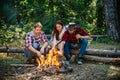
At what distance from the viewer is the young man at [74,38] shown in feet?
26.6

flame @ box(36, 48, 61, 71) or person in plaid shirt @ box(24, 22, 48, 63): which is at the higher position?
person in plaid shirt @ box(24, 22, 48, 63)

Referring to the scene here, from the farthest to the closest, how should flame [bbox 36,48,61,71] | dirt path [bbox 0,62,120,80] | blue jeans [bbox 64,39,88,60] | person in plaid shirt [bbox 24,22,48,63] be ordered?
blue jeans [bbox 64,39,88,60]
person in plaid shirt [bbox 24,22,48,63]
flame [bbox 36,48,61,71]
dirt path [bbox 0,62,120,80]

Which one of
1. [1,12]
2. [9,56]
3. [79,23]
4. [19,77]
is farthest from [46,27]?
[1,12]

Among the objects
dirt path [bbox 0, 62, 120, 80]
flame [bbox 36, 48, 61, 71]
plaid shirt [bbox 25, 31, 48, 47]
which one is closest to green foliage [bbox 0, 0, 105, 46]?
plaid shirt [bbox 25, 31, 48, 47]

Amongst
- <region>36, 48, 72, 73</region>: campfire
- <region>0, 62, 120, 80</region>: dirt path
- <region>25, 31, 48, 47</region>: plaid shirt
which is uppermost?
<region>25, 31, 48, 47</region>: plaid shirt

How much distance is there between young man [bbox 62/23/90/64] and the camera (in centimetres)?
810

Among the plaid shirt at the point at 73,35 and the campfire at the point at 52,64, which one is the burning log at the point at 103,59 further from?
the campfire at the point at 52,64

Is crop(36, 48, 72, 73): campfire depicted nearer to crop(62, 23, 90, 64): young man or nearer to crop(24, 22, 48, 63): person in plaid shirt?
crop(24, 22, 48, 63): person in plaid shirt

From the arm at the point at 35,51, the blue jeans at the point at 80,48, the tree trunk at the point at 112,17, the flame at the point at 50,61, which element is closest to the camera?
the flame at the point at 50,61

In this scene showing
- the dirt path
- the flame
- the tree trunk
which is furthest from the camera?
the tree trunk

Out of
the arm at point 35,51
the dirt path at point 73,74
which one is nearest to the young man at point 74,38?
the dirt path at point 73,74

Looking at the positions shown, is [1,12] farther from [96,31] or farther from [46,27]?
[96,31]

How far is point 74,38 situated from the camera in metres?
8.31

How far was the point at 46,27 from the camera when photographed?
15750mm
